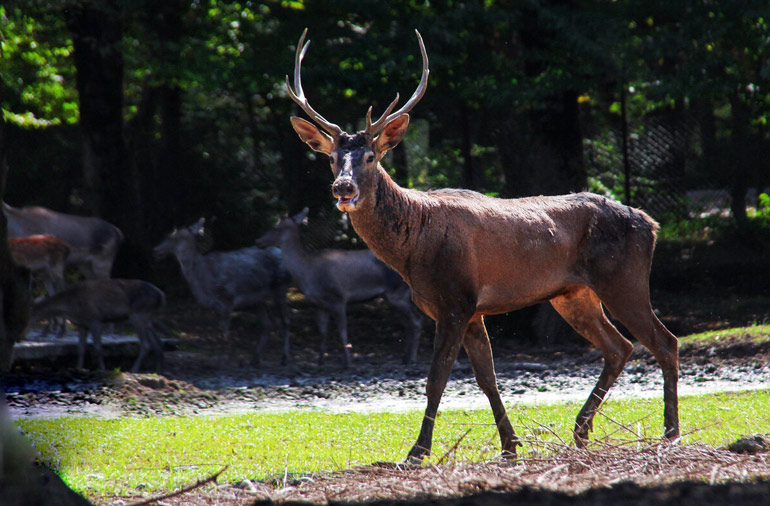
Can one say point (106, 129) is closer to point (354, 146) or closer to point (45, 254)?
point (45, 254)

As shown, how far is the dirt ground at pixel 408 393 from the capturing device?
489cm

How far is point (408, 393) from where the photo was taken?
11.2 meters

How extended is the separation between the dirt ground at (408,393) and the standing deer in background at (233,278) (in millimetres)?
708

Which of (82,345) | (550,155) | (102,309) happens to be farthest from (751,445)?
(550,155)

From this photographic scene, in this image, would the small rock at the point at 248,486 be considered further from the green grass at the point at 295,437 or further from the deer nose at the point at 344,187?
the deer nose at the point at 344,187

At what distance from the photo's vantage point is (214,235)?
19.6 meters

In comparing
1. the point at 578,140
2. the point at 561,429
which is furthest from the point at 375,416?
the point at 578,140

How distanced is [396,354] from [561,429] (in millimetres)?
7178

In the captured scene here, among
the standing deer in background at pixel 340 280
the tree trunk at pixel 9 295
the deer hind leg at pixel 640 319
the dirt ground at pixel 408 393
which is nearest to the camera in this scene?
the dirt ground at pixel 408 393

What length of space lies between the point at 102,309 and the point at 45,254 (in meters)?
3.01

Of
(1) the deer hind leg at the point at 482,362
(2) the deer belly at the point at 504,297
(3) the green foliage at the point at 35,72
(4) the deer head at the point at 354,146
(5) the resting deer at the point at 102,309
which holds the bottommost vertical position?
(5) the resting deer at the point at 102,309

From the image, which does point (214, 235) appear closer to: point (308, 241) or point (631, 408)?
point (308, 241)

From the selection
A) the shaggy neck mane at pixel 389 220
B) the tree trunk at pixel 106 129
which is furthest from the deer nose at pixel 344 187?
the tree trunk at pixel 106 129

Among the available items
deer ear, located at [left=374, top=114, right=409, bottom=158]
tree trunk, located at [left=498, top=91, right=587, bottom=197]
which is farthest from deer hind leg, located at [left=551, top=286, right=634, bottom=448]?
tree trunk, located at [left=498, top=91, right=587, bottom=197]
